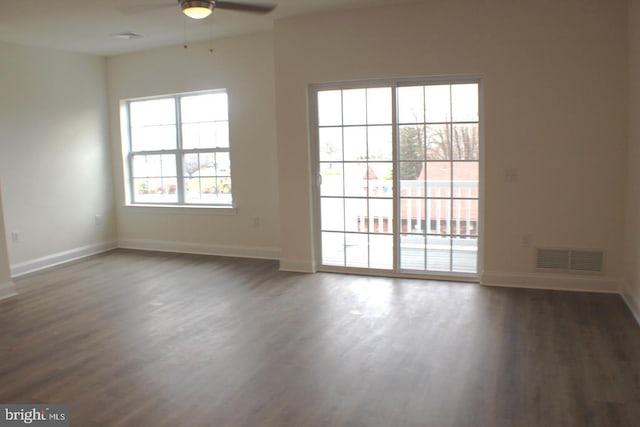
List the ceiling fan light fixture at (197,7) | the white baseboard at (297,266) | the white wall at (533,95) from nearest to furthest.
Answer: the ceiling fan light fixture at (197,7) < the white wall at (533,95) < the white baseboard at (297,266)

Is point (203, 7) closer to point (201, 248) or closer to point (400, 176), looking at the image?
point (400, 176)

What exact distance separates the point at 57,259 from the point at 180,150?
2.10 m

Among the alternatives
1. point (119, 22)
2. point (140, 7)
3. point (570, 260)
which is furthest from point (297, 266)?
point (119, 22)

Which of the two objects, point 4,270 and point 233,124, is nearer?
point 4,270

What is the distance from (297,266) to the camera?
575 cm

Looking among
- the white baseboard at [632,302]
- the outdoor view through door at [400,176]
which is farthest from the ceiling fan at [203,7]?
the white baseboard at [632,302]

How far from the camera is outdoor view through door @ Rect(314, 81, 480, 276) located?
5.05m

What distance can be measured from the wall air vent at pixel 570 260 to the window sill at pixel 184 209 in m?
3.68

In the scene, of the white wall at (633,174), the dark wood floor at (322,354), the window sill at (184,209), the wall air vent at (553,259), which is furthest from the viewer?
the window sill at (184,209)

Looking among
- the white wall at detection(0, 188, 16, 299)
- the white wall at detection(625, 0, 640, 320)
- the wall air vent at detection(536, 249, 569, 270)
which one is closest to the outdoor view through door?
the wall air vent at detection(536, 249, 569, 270)

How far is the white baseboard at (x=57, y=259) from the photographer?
606cm

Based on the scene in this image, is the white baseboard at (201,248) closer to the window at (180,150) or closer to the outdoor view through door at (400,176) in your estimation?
the window at (180,150)

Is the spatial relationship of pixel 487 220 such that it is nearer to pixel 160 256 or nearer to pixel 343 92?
pixel 343 92

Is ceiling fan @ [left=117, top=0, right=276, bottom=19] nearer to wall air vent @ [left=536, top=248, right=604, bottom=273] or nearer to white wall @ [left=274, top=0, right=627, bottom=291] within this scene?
white wall @ [left=274, top=0, right=627, bottom=291]
